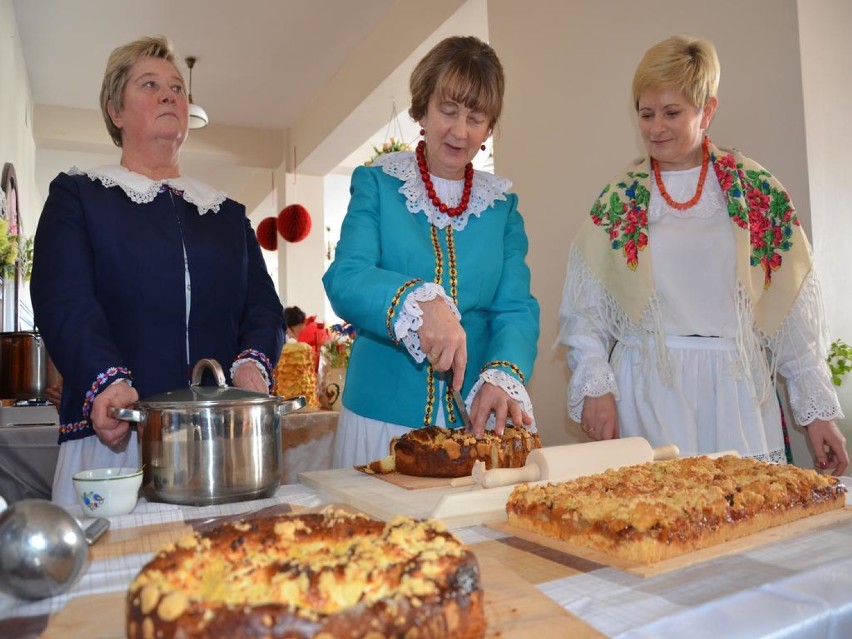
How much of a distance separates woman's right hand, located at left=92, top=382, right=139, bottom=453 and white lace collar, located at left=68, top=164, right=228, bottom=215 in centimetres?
55

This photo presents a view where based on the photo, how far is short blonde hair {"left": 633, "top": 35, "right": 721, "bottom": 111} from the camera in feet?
5.82

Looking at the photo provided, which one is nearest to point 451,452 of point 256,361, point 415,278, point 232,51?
point 415,278

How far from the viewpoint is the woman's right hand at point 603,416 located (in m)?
1.84

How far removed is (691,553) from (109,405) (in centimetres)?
103

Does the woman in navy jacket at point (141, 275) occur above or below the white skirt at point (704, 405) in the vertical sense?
above

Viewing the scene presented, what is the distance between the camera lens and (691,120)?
1.83m

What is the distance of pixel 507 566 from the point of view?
0.86 meters

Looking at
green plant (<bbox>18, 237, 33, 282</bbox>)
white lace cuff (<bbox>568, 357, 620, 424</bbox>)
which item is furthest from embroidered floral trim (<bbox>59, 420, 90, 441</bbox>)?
green plant (<bbox>18, 237, 33, 282</bbox>)

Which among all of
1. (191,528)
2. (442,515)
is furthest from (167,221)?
(442,515)

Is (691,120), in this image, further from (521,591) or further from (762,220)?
(521,591)

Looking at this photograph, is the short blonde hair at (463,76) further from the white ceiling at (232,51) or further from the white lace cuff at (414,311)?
the white ceiling at (232,51)

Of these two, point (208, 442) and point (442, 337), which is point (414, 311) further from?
point (208, 442)

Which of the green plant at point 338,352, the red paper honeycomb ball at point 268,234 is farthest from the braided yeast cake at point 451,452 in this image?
the red paper honeycomb ball at point 268,234

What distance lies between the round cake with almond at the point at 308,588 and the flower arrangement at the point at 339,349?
244 centimetres
